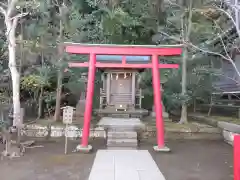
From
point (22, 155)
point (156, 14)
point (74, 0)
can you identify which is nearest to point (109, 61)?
point (22, 155)

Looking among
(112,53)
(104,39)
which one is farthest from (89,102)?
(104,39)

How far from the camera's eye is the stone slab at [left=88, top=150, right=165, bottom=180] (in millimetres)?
5702

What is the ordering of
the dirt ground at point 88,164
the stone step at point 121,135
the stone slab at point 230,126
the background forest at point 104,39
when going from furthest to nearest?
the background forest at point 104,39
the stone step at point 121,135
the stone slab at point 230,126
the dirt ground at point 88,164

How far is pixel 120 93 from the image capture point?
1519cm

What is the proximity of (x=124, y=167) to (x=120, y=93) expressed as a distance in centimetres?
893

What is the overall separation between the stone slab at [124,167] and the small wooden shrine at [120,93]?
253 inches

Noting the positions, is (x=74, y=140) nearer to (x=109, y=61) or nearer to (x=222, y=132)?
(x=109, y=61)

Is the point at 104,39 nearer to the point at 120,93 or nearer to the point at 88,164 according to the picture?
the point at 120,93

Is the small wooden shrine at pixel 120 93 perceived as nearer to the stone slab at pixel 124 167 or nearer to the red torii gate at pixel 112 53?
the red torii gate at pixel 112 53

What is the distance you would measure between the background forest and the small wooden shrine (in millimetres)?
895

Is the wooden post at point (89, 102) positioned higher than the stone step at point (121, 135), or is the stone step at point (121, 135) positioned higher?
the wooden post at point (89, 102)

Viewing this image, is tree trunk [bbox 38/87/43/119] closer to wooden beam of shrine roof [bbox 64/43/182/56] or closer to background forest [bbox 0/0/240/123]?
background forest [bbox 0/0/240/123]

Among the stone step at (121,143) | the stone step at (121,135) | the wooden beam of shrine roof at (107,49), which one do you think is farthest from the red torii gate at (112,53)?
the stone step at (121,135)

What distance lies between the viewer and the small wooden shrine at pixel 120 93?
47.7 feet
